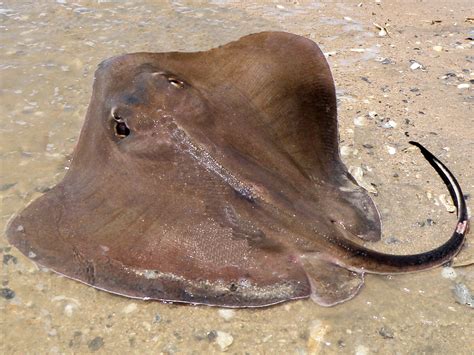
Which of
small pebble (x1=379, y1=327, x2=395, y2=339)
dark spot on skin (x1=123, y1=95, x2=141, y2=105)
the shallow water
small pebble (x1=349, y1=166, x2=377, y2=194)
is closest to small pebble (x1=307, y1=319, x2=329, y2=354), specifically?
the shallow water

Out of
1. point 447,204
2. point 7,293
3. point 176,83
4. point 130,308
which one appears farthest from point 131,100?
point 447,204

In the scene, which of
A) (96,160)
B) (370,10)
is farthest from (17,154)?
(370,10)

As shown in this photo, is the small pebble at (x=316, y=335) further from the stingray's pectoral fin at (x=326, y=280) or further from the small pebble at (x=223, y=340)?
the small pebble at (x=223, y=340)

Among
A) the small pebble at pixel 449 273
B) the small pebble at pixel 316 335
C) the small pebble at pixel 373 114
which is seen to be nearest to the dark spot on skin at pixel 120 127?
the small pebble at pixel 316 335

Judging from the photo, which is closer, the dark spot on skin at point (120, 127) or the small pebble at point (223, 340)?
the small pebble at point (223, 340)

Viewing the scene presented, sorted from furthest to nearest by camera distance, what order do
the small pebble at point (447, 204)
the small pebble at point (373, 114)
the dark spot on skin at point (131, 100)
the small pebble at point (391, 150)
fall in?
the small pebble at point (373, 114) → the small pebble at point (391, 150) → the small pebble at point (447, 204) → the dark spot on skin at point (131, 100)

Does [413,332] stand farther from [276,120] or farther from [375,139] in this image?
[375,139]

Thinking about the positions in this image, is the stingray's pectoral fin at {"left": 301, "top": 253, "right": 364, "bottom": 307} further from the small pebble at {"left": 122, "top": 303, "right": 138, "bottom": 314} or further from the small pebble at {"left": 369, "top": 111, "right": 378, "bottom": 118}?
the small pebble at {"left": 369, "top": 111, "right": 378, "bottom": 118}
